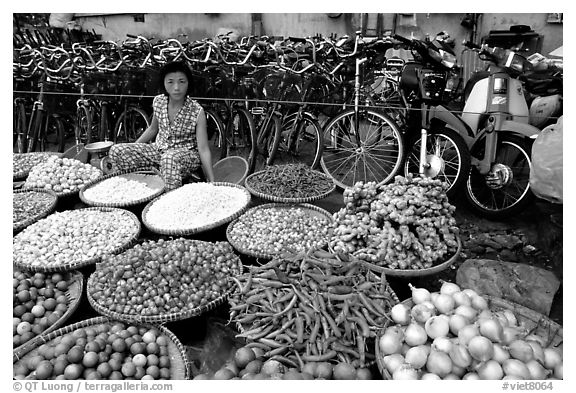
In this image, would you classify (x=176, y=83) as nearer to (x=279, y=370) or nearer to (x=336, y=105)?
(x=336, y=105)

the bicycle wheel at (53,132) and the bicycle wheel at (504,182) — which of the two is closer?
the bicycle wheel at (504,182)

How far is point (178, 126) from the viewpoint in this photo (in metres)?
4.17

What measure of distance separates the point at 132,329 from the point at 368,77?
3811mm

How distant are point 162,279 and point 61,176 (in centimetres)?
224

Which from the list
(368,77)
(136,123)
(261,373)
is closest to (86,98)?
(136,123)

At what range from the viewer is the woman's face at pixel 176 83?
4.04m

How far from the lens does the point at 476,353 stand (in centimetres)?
171

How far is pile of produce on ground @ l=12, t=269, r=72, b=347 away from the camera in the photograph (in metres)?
2.22

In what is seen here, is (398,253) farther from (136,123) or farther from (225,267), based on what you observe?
(136,123)

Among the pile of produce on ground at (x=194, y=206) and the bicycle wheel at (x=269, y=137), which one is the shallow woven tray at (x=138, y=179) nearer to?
the pile of produce on ground at (x=194, y=206)

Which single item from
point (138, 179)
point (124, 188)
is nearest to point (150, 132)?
point (138, 179)

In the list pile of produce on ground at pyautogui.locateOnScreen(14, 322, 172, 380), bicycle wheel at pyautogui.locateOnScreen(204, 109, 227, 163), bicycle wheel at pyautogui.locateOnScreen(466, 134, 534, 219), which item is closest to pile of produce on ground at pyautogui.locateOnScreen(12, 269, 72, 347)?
pile of produce on ground at pyautogui.locateOnScreen(14, 322, 172, 380)

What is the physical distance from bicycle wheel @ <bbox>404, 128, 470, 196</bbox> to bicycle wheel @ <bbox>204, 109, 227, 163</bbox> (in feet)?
7.33

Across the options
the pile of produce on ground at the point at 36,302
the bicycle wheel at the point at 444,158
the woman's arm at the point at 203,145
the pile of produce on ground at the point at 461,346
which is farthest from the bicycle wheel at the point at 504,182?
the pile of produce on ground at the point at 36,302
